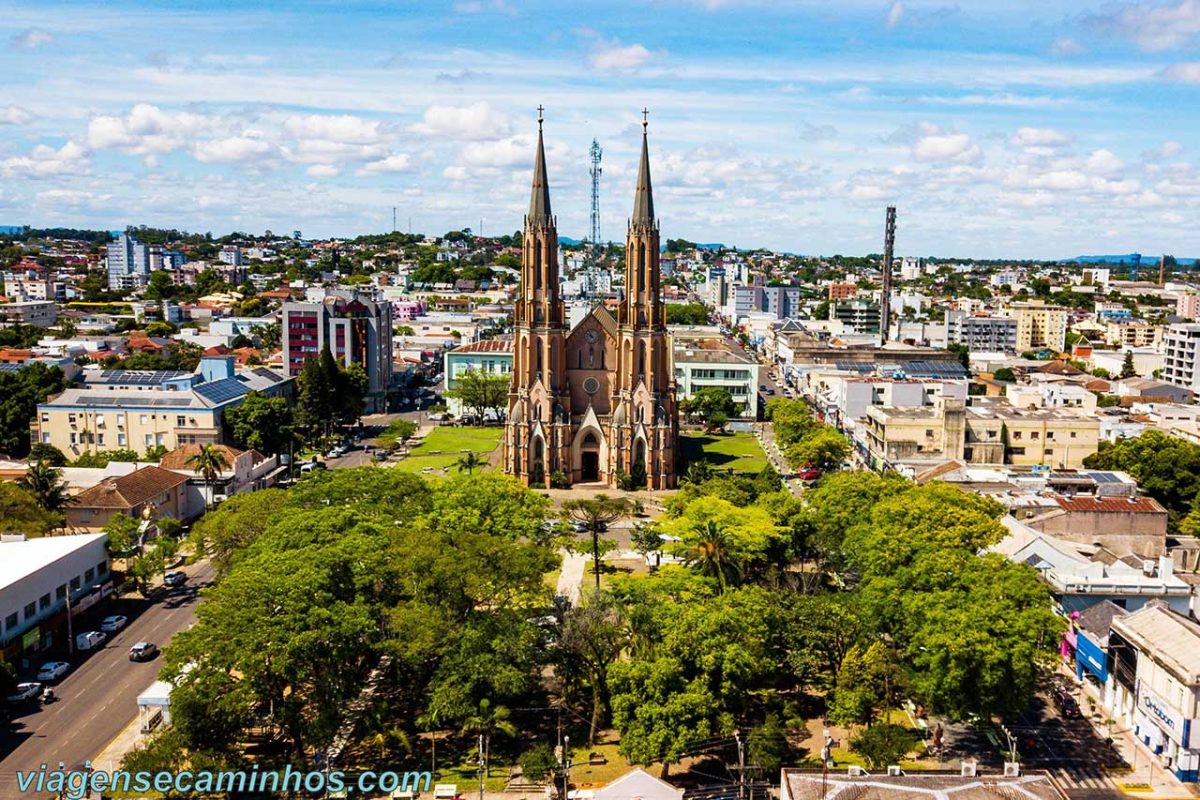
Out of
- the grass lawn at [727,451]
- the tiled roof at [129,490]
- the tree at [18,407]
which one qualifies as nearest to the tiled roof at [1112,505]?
the grass lawn at [727,451]

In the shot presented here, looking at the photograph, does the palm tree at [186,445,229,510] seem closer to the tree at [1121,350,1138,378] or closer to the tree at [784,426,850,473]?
the tree at [784,426,850,473]

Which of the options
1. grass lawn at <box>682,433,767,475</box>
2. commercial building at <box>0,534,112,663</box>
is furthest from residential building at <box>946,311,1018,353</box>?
commercial building at <box>0,534,112,663</box>

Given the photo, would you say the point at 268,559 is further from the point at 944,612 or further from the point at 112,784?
the point at 944,612

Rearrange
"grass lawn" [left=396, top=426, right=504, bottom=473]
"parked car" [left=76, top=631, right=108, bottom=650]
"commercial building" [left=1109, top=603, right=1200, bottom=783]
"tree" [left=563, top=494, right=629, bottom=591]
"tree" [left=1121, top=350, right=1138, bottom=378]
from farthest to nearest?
"tree" [left=1121, top=350, right=1138, bottom=378] → "grass lawn" [left=396, top=426, right=504, bottom=473] → "tree" [left=563, top=494, right=629, bottom=591] → "parked car" [left=76, top=631, right=108, bottom=650] → "commercial building" [left=1109, top=603, right=1200, bottom=783]

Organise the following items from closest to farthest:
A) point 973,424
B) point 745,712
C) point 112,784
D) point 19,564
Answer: point 112,784
point 745,712
point 19,564
point 973,424

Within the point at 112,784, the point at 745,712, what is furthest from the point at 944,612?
the point at 112,784

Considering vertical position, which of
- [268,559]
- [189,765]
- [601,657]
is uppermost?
[268,559]

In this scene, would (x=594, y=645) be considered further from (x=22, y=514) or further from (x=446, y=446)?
(x=446, y=446)
